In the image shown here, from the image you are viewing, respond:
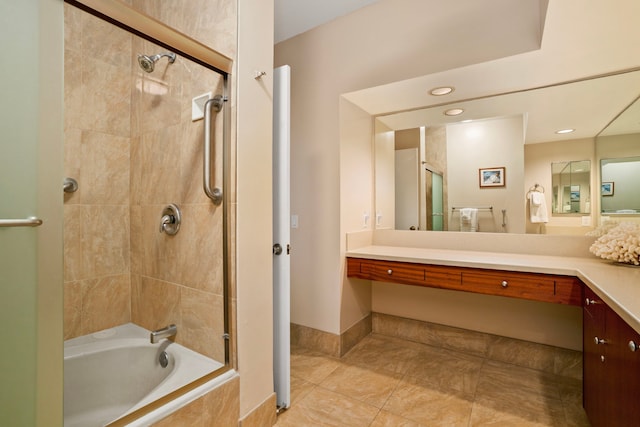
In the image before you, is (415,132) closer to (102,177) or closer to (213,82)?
(213,82)

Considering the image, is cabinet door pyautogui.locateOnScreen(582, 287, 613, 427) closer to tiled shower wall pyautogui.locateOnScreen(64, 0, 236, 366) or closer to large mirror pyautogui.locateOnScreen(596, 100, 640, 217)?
large mirror pyautogui.locateOnScreen(596, 100, 640, 217)

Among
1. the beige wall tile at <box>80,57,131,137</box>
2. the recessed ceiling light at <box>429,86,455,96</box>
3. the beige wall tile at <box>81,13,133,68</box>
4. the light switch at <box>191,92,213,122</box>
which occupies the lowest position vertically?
the light switch at <box>191,92,213,122</box>

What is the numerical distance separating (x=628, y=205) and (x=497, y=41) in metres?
1.29

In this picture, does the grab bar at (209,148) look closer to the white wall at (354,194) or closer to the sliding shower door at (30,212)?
the sliding shower door at (30,212)

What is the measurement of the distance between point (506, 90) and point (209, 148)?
2.11 metres

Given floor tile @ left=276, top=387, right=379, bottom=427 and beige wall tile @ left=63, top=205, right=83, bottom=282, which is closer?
floor tile @ left=276, top=387, right=379, bottom=427

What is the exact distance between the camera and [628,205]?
1854 millimetres

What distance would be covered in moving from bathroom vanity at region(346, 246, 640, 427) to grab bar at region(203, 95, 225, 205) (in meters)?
1.23

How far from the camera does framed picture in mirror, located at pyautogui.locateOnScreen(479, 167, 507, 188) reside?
227cm

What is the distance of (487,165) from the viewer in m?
2.33

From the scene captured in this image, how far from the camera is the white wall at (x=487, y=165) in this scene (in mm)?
2211

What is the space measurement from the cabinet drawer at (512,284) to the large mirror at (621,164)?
2.55 feet

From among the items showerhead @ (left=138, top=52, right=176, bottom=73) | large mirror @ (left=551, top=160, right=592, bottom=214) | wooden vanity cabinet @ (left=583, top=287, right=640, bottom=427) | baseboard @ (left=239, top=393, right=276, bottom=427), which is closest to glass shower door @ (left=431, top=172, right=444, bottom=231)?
large mirror @ (left=551, top=160, right=592, bottom=214)

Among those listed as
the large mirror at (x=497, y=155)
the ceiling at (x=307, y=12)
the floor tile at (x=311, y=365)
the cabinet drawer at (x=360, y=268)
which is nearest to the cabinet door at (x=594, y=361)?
the large mirror at (x=497, y=155)
